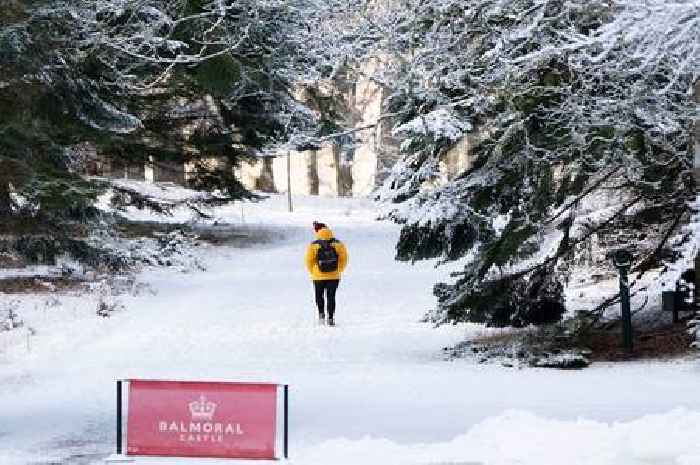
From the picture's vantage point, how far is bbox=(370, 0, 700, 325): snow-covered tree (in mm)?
12297

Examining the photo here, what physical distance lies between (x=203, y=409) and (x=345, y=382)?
170 inches

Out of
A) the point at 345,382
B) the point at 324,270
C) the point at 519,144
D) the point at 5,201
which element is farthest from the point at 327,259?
the point at 5,201

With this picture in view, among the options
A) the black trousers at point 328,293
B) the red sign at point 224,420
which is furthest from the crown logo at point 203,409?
the black trousers at point 328,293

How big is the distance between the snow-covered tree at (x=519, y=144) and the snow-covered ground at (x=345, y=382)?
1487 mm

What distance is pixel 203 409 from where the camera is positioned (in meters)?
9.00

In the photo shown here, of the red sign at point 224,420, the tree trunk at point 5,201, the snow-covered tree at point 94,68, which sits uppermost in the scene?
the snow-covered tree at point 94,68

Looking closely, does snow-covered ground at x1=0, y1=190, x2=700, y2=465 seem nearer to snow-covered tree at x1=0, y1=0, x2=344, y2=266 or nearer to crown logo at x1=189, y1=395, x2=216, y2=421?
crown logo at x1=189, y1=395, x2=216, y2=421

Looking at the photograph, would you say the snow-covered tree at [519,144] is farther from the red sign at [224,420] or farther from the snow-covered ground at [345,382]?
the red sign at [224,420]

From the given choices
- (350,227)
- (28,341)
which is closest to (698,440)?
(28,341)

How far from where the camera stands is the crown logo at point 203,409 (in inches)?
354

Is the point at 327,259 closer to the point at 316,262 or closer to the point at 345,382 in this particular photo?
the point at 316,262

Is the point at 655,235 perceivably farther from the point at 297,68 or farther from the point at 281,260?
the point at 281,260

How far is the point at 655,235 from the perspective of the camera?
15742 mm

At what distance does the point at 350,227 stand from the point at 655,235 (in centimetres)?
2350
